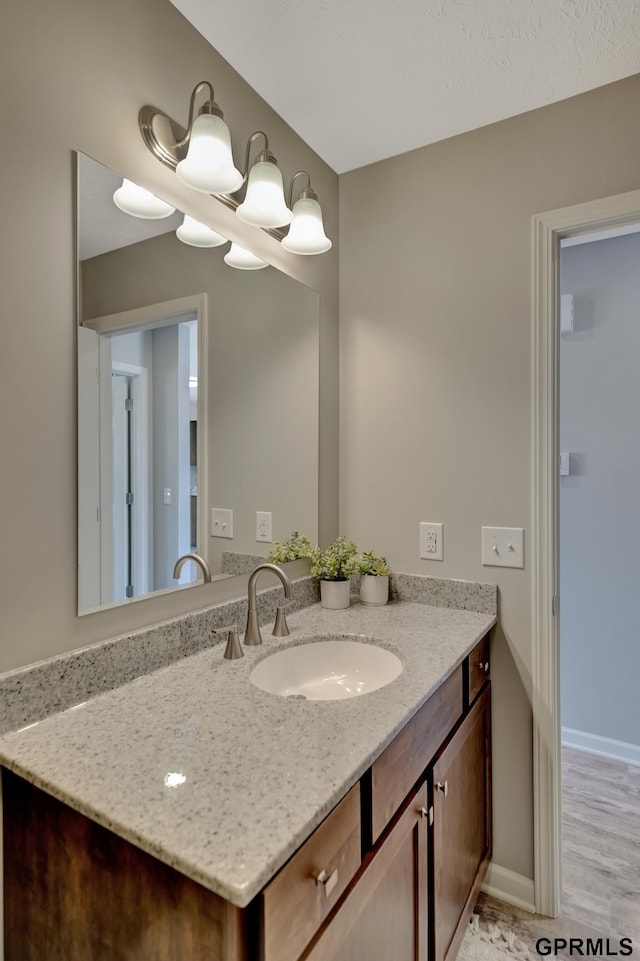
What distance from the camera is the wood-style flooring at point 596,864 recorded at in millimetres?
1485

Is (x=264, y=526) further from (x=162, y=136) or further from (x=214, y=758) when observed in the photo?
(x=162, y=136)

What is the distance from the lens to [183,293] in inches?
51.9

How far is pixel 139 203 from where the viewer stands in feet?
3.84

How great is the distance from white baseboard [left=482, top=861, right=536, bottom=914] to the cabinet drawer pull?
1161 mm

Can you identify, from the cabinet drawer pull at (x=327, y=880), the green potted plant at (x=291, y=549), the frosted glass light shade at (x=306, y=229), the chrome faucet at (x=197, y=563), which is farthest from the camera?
the green potted plant at (x=291, y=549)

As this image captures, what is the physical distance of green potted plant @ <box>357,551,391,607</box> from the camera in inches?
68.0

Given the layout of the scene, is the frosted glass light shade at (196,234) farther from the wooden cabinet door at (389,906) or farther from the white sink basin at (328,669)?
the wooden cabinet door at (389,906)

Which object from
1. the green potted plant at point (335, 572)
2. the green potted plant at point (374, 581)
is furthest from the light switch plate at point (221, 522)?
the green potted plant at point (374, 581)

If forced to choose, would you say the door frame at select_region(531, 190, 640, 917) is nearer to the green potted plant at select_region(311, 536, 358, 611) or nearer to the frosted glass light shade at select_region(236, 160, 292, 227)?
the green potted plant at select_region(311, 536, 358, 611)

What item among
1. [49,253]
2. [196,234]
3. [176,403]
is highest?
[196,234]

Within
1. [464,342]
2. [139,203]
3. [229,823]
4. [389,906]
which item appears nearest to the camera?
[229,823]

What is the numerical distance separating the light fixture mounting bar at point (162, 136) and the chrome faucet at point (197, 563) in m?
0.95

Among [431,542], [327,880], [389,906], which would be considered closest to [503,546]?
[431,542]

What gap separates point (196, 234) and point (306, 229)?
0.37 m
